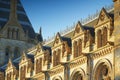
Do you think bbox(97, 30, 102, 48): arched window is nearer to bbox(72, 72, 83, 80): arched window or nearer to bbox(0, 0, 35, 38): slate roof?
bbox(72, 72, 83, 80): arched window

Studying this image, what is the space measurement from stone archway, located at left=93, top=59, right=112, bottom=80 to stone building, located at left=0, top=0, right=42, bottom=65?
46280 mm

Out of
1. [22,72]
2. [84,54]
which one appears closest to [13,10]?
[22,72]

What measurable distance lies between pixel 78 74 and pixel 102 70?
18.8ft

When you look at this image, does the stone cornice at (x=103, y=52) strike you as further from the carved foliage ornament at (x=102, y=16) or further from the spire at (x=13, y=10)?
the spire at (x=13, y=10)

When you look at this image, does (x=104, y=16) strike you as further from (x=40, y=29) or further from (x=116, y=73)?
(x=40, y=29)

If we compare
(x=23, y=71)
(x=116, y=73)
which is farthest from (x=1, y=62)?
(x=116, y=73)

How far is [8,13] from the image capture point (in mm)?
114125

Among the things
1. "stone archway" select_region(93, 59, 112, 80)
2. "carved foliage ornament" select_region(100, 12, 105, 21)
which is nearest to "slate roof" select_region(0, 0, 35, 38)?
"carved foliage ornament" select_region(100, 12, 105, 21)

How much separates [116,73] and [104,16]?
402 inches

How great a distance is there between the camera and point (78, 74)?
69.2 meters

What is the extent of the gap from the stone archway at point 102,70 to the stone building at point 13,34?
46.3 metres

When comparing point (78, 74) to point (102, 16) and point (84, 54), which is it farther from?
point (102, 16)

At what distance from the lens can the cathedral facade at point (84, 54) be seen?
Result: 6109 centimetres

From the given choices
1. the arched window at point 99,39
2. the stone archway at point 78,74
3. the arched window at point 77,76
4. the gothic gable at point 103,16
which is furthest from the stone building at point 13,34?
the gothic gable at point 103,16
